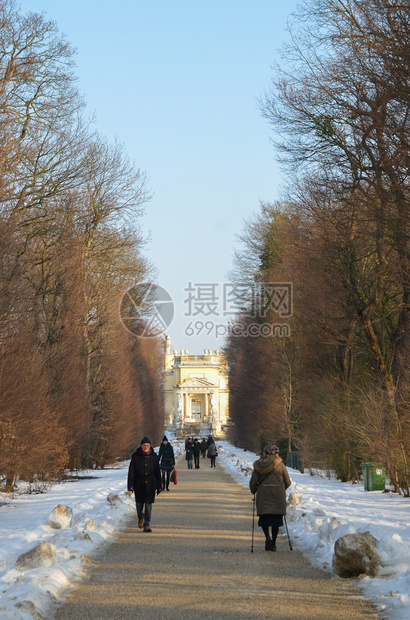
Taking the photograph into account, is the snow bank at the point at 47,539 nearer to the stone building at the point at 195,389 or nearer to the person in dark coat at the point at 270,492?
the person in dark coat at the point at 270,492

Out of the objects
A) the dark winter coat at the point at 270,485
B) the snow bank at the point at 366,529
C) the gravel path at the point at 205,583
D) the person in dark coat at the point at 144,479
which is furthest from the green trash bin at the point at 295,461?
the dark winter coat at the point at 270,485

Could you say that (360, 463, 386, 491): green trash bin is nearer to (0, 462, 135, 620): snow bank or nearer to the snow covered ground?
the snow covered ground

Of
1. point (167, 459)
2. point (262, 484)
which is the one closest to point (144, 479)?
point (262, 484)

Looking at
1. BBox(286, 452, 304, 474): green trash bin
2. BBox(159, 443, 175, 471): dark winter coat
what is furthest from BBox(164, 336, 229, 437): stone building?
BBox(159, 443, 175, 471): dark winter coat

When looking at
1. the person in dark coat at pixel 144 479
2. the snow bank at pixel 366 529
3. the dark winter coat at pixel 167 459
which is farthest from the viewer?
the dark winter coat at pixel 167 459

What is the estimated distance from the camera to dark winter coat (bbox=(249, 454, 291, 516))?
10.9 metres

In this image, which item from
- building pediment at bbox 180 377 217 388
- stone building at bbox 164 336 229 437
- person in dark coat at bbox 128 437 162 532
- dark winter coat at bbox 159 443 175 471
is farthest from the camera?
building pediment at bbox 180 377 217 388

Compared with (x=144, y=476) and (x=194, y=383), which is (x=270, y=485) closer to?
(x=144, y=476)

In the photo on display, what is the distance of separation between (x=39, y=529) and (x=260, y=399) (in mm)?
33690

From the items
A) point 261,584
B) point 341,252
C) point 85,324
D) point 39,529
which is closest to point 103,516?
point 39,529

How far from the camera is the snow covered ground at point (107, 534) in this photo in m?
7.05

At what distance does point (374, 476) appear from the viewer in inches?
805

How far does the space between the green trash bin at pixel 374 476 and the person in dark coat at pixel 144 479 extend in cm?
898

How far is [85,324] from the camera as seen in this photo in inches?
1141
